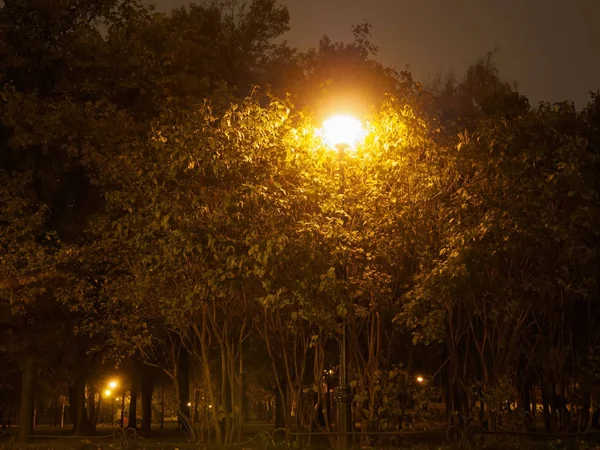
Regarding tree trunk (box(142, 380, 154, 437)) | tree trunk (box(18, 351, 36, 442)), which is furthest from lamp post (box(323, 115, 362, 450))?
tree trunk (box(142, 380, 154, 437))

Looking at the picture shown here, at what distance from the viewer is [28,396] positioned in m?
27.7

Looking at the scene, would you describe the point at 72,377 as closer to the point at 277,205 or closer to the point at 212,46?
the point at 212,46

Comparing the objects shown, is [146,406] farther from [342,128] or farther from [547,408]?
[342,128]

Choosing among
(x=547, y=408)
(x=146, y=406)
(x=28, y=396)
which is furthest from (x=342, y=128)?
(x=146, y=406)

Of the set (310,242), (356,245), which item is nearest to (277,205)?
(310,242)

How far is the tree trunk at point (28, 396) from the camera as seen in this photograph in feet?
89.2

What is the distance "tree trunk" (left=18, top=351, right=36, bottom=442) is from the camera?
2720 cm

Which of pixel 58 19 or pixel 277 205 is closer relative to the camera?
pixel 277 205

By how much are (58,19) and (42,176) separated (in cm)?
499

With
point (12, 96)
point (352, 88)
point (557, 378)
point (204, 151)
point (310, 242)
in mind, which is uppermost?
point (352, 88)

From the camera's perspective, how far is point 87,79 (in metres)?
25.3

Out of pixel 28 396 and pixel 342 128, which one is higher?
pixel 342 128

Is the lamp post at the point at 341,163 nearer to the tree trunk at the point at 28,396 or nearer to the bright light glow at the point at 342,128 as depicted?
the bright light glow at the point at 342,128

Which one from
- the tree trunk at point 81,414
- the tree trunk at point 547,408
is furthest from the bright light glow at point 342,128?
the tree trunk at point 81,414
